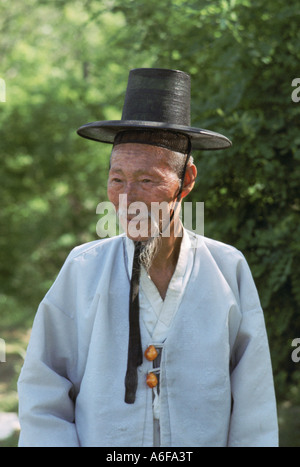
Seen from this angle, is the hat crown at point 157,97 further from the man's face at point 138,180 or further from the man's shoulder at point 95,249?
the man's shoulder at point 95,249

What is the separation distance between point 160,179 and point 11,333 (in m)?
9.49

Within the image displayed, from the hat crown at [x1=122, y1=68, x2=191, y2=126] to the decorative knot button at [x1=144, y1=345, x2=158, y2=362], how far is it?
2.66 ft

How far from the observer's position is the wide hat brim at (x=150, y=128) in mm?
2154

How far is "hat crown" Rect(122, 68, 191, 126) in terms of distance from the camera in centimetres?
227

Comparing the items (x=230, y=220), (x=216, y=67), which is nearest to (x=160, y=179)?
(x=230, y=220)

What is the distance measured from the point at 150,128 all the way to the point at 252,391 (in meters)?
1.00

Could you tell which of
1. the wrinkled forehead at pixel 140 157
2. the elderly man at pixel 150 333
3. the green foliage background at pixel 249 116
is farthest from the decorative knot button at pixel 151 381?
the green foliage background at pixel 249 116

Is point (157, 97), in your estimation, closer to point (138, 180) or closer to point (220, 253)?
point (138, 180)

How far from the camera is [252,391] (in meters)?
2.20

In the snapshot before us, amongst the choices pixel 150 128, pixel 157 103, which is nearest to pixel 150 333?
Answer: pixel 150 128

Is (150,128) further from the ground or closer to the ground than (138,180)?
further from the ground
